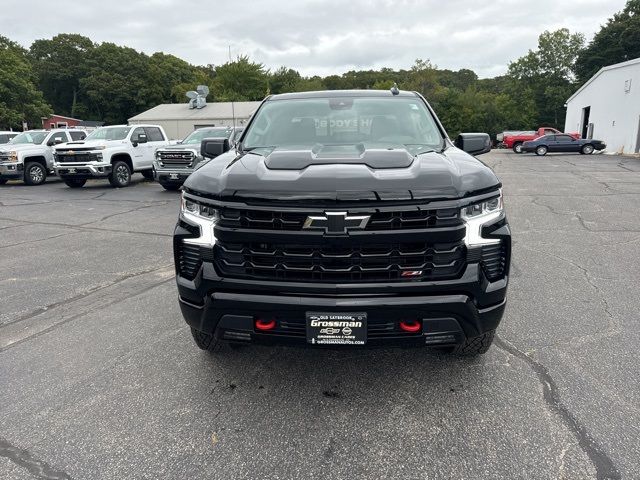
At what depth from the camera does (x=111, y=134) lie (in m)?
15.2

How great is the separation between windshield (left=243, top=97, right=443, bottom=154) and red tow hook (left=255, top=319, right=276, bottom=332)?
155cm

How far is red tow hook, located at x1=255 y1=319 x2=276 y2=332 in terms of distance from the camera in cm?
258

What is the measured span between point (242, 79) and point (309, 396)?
61276 mm

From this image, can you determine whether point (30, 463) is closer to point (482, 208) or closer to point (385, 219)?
point (385, 219)

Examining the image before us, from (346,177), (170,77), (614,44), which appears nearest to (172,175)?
(346,177)

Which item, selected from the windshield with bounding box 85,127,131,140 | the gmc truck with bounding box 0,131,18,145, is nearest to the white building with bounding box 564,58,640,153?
the windshield with bounding box 85,127,131,140

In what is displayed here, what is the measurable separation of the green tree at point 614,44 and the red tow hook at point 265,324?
6869 centimetres

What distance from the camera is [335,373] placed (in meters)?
3.19

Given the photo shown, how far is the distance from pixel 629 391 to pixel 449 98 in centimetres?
6643

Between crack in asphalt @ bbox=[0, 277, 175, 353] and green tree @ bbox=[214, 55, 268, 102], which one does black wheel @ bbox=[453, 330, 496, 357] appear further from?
green tree @ bbox=[214, 55, 268, 102]

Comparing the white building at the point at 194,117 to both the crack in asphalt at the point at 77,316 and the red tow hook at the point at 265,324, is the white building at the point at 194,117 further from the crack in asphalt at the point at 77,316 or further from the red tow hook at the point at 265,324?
the red tow hook at the point at 265,324

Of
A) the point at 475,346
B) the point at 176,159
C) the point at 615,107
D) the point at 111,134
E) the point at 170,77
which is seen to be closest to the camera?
the point at 475,346

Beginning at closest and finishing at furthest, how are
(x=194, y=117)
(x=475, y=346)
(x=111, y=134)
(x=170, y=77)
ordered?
(x=475, y=346)
(x=111, y=134)
(x=194, y=117)
(x=170, y=77)

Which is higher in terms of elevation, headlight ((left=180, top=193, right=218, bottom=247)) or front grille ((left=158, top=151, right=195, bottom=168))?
headlight ((left=180, top=193, right=218, bottom=247))
